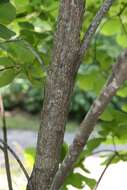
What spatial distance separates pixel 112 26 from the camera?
2.88ft

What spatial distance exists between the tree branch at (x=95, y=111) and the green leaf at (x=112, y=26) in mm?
448

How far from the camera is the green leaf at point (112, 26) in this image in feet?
2.82

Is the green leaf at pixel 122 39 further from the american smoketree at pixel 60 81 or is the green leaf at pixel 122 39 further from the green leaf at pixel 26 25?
the american smoketree at pixel 60 81

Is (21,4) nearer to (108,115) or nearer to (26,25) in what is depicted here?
(26,25)

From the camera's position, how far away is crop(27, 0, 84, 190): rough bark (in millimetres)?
535

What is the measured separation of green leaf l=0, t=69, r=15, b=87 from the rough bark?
107mm

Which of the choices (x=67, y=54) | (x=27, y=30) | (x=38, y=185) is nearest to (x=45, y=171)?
(x=38, y=185)

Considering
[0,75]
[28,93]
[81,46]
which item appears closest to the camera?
[81,46]

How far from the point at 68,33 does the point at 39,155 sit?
0.47 ft

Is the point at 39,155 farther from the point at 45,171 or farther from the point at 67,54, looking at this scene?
the point at 67,54

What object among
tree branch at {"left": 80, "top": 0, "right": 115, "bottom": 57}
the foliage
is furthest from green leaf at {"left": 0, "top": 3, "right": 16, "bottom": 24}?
tree branch at {"left": 80, "top": 0, "right": 115, "bottom": 57}

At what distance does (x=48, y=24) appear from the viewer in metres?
0.85

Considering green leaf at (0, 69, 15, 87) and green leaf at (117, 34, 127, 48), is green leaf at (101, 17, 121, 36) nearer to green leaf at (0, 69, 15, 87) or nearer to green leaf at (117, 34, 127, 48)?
green leaf at (117, 34, 127, 48)

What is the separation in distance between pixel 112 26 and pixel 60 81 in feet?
1.22
